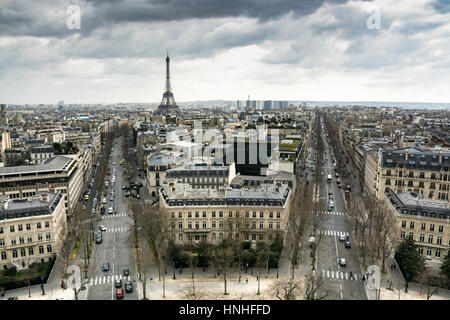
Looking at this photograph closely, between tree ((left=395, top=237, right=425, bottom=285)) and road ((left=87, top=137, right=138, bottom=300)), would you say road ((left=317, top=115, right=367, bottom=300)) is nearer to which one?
tree ((left=395, top=237, right=425, bottom=285))

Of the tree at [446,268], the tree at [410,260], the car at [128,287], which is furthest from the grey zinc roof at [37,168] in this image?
the tree at [446,268]

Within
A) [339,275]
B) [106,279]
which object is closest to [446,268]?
[339,275]

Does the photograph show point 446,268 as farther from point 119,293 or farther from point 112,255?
point 112,255

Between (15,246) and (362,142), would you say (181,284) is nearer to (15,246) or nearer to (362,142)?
(15,246)

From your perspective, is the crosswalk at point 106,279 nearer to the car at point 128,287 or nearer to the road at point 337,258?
the car at point 128,287

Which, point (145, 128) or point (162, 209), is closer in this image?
point (162, 209)
